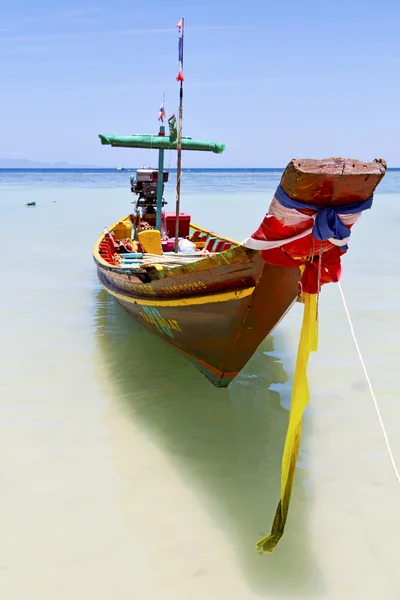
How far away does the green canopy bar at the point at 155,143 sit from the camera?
9211 mm

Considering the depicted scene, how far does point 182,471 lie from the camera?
4.57 m

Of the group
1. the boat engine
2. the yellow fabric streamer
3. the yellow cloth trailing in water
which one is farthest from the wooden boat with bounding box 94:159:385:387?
the boat engine

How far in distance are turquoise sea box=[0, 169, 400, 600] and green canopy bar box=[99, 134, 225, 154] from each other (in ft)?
11.7

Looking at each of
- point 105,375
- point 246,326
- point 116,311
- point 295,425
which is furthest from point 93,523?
point 116,311

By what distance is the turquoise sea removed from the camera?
138 inches

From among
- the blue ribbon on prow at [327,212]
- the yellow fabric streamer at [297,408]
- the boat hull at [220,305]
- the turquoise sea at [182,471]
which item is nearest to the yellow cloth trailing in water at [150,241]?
the turquoise sea at [182,471]

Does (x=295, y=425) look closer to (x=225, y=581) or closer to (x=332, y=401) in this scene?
(x=225, y=581)

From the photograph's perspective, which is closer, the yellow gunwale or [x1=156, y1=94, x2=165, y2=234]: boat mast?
→ the yellow gunwale

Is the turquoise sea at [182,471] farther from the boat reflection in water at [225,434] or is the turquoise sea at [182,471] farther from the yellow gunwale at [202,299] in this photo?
the yellow gunwale at [202,299]

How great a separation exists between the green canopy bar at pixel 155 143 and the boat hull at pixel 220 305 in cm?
412

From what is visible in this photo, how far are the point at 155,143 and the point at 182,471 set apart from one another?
276 inches

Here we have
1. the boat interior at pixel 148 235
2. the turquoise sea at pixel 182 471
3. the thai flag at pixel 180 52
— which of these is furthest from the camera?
the boat interior at pixel 148 235

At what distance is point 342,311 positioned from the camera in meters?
9.58

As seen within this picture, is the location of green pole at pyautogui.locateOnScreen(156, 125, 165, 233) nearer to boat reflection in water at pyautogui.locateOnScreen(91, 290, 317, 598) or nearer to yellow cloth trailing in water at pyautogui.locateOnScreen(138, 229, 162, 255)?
yellow cloth trailing in water at pyautogui.locateOnScreen(138, 229, 162, 255)
